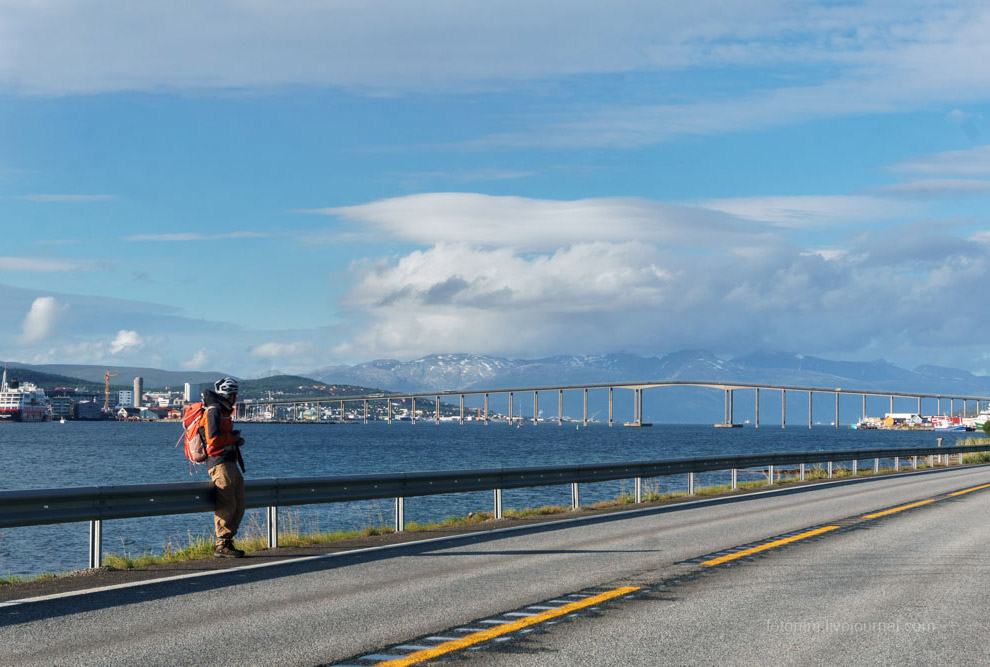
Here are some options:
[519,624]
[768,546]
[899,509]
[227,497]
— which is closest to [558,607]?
[519,624]

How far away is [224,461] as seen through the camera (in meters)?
12.1

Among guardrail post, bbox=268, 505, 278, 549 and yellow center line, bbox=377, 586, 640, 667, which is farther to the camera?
guardrail post, bbox=268, 505, 278, 549

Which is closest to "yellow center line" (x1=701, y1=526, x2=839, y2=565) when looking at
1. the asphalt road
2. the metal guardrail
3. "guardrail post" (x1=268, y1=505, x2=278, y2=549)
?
the asphalt road

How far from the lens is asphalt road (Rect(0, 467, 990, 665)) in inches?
273

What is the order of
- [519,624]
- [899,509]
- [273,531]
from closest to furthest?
1. [519,624]
2. [273,531]
3. [899,509]

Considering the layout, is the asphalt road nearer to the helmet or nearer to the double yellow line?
the double yellow line

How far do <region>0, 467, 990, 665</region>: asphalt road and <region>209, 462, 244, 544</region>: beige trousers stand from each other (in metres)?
1.10

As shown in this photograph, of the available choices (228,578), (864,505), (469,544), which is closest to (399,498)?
(469,544)

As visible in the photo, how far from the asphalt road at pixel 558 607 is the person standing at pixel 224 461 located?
3.65 ft

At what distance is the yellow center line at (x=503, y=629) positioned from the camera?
6730 mm

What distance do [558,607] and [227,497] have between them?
5053mm

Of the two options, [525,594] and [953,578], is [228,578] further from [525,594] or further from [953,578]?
[953,578]

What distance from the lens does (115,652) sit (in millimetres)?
6914

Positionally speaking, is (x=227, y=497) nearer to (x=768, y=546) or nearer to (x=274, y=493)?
(x=274, y=493)
